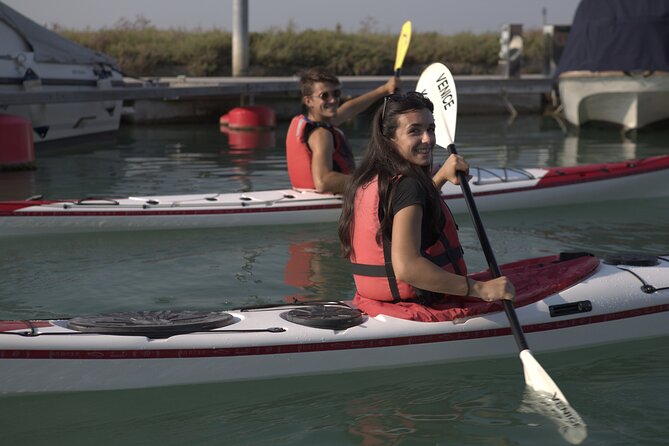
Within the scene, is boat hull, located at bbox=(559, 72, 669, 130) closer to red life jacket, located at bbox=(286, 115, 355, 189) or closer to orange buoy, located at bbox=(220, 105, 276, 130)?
orange buoy, located at bbox=(220, 105, 276, 130)

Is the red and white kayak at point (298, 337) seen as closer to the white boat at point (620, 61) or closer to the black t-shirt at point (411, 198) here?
the black t-shirt at point (411, 198)

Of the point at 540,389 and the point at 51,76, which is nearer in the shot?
the point at 540,389

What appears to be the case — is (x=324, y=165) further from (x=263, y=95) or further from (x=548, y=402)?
(x=263, y=95)

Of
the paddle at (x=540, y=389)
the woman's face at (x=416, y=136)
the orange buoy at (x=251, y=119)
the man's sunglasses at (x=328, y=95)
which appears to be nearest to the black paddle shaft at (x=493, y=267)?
the paddle at (x=540, y=389)

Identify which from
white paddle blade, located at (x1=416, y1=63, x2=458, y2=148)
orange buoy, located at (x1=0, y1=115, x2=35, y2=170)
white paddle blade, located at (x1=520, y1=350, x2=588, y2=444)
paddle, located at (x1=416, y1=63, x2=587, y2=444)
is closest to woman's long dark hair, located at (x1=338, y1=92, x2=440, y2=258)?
paddle, located at (x1=416, y1=63, x2=587, y2=444)

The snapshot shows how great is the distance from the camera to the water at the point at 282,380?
352 cm

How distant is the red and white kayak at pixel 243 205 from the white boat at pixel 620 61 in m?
6.99

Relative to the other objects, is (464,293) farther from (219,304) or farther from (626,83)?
(626,83)

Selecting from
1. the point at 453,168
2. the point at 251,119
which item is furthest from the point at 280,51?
the point at 453,168

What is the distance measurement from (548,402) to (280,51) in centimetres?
A: 1970

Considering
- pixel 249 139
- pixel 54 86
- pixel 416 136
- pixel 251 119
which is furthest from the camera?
pixel 251 119

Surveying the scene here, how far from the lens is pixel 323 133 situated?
6.46 metres

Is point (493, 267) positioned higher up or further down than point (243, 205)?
higher up

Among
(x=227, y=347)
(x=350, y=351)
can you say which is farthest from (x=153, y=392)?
(x=350, y=351)
